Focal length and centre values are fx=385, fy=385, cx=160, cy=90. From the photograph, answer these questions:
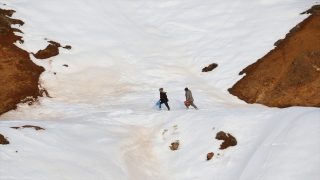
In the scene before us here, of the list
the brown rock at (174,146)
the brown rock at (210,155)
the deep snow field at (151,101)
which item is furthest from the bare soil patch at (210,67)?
the brown rock at (210,155)

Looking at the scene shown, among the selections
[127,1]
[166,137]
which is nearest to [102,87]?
[166,137]

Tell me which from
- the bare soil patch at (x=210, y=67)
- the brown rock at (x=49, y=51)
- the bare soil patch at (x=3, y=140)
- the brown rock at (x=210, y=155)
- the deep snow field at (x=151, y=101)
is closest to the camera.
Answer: the bare soil patch at (x=3, y=140)

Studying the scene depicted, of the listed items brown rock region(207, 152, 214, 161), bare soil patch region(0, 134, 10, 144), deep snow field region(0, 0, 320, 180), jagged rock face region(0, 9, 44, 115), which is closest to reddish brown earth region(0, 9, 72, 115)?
jagged rock face region(0, 9, 44, 115)

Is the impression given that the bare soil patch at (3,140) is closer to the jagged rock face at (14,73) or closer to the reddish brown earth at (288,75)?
the jagged rock face at (14,73)

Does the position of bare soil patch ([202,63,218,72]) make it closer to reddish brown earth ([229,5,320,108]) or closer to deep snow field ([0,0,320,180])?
deep snow field ([0,0,320,180])

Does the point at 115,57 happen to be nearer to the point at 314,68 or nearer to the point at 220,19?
the point at 220,19

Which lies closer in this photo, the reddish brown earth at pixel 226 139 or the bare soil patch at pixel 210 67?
the reddish brown earth at pixel 226 139
